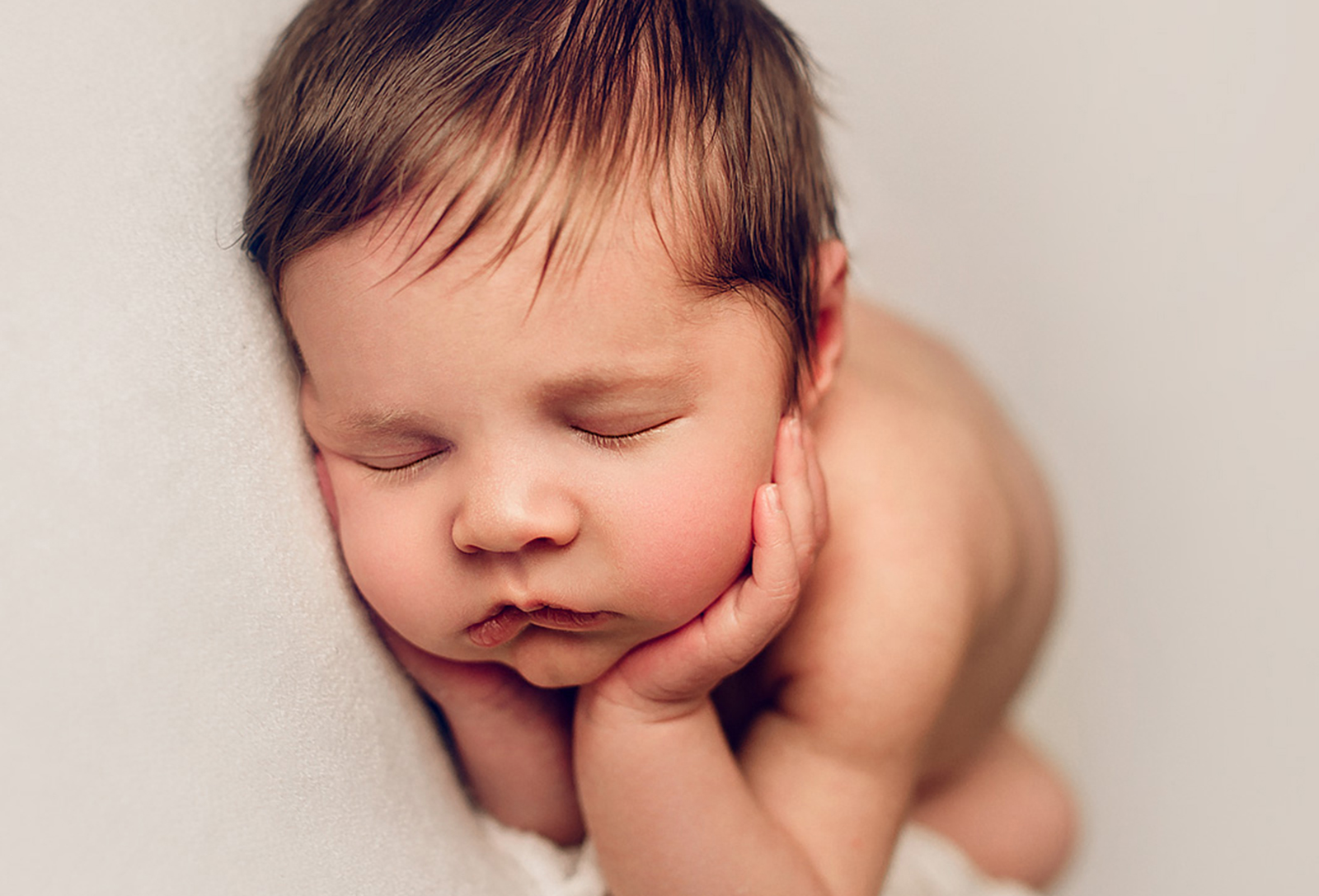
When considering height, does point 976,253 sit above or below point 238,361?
below

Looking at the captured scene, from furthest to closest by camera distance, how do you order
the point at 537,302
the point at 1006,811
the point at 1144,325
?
1. the point at 1144,325
2. the point at 1006,811
3. the point at 537,302

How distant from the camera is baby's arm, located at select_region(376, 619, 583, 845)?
2.88 feet

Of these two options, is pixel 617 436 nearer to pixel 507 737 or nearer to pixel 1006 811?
pixel 507 737

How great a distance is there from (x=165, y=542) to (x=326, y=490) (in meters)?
0.15

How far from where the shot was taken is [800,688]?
875 mm

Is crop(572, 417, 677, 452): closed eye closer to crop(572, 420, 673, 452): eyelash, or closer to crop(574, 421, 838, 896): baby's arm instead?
crop(572, 420, 673, 452): eyelash

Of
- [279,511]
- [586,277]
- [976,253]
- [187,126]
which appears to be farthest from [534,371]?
[976,253]

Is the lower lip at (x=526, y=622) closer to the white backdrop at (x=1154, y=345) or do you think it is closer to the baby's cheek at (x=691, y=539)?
the baby's cheek at (x=691, y=539)

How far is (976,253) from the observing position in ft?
4.96

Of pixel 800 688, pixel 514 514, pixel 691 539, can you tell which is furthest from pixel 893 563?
pixel 514 514

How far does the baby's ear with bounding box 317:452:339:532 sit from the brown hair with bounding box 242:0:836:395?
120 mm

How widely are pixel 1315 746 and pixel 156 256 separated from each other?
1336 mm

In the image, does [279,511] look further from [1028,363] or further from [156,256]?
[1028,363]

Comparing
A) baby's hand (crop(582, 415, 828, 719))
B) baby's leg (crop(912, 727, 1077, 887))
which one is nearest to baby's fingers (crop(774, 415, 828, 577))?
baby's hand (crop(582, 415, 828, 719))
